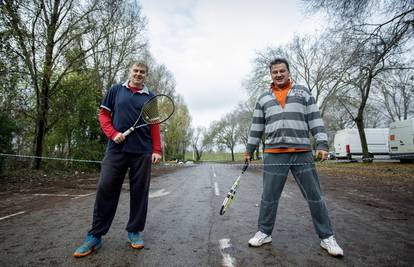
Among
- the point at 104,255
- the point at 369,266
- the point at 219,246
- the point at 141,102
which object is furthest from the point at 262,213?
the point at 141,102

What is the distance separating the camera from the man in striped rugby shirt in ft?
9.88

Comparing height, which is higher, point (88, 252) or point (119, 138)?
point (119, 138)

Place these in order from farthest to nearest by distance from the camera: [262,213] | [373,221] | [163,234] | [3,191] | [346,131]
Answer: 1. [346,131]
2. [3,191]
3. [373,221]
4. [163,234]
5. [262,213]

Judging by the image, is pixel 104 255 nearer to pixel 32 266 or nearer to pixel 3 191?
pixel 32 266

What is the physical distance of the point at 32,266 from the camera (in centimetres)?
250

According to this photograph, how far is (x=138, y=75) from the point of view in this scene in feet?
10.5

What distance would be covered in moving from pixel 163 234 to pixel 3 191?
276 inches

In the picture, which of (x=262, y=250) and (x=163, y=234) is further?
(x=163, y=234)

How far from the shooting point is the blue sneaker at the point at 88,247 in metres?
2.72

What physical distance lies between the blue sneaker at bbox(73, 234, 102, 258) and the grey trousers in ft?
6.43

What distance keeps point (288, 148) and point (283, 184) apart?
1.50 ft

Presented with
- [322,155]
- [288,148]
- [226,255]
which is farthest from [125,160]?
[322,155]

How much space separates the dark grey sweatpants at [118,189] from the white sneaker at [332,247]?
2146 millimetres

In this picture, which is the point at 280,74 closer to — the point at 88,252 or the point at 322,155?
the point at 322,155
